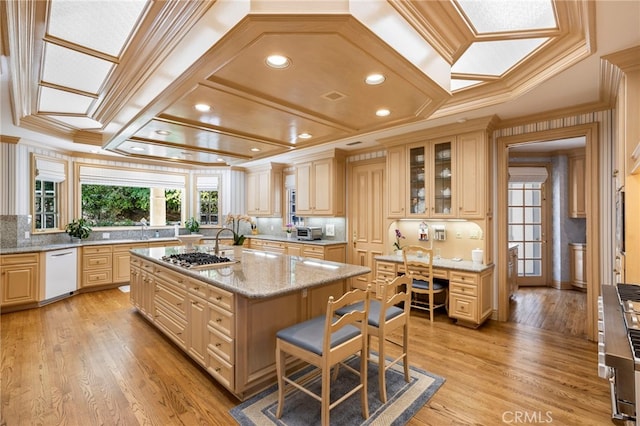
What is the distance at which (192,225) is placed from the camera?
22.5ft

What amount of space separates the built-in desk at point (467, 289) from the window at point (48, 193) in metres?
5.69

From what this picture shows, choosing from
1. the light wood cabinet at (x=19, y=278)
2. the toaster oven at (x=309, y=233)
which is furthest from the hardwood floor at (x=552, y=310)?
the light wood cabinet at (x=19, y=278)

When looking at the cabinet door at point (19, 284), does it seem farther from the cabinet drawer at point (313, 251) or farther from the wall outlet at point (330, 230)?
the wall outlet at point (330, 230)

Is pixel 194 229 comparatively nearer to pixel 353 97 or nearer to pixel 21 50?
pixel 21 50

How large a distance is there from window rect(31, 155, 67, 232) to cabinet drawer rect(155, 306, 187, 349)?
347cm

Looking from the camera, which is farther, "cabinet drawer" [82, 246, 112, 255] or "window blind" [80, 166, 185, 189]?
"window blind" [80, 166, 185, 189]

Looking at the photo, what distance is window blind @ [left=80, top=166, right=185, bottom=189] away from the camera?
5.81 meters

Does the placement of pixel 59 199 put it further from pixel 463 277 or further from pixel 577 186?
pixel 577 186

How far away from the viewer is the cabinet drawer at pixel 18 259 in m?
4.23

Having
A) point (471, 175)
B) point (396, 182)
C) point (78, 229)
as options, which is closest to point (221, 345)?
point (396, 182)

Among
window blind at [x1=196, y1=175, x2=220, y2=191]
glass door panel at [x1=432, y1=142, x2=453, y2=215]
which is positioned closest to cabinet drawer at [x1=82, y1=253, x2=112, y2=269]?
window blind at [x1=196, y1=175, x2=220, y2=191]

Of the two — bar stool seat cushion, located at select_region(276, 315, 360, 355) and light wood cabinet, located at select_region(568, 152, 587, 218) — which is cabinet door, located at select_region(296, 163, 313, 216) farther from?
light wood cabinet, located at select_region(568, 152, 587, 218)

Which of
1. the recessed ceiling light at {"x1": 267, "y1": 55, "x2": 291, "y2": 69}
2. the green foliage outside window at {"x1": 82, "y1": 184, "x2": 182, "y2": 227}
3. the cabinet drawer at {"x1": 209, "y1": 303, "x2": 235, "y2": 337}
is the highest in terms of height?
the recessed ceiling light at {"x1": 267, "y1": 55, "x2": 291, "y2": 69}

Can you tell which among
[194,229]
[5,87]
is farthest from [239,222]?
[5,87]
